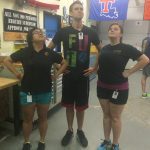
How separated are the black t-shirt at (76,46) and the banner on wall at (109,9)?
481 centimetres

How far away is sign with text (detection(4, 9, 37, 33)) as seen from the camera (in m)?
3.53

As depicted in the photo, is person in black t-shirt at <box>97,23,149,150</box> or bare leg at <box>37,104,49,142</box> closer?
person in black t-shirt at <box>97,23,149,150</box>

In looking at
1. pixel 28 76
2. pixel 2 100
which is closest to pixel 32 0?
pixel 2 100

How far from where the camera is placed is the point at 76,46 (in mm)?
2434

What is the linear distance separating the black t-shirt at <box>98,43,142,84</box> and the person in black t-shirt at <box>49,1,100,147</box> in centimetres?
27

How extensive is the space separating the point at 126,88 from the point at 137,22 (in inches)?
299

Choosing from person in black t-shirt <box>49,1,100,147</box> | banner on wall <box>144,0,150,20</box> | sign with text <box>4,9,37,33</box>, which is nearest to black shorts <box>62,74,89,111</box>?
person in black t-shirt <box>49,1,100,147</box>

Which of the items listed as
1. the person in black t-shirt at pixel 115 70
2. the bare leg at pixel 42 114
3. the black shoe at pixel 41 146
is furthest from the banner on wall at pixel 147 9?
the black shoe at pixel 41 146

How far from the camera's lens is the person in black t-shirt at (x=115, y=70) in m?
2.16

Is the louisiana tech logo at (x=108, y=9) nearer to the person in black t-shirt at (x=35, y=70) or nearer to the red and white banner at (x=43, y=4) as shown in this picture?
the red and white banner at (x=43, y=4)

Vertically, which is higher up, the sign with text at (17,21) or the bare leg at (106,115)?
the sign with text at (17,21)

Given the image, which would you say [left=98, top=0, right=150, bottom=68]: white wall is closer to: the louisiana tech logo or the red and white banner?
the louisiana tech logo

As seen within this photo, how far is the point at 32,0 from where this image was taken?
409cm

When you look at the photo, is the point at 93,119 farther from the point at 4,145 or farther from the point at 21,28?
the point at 21,28
